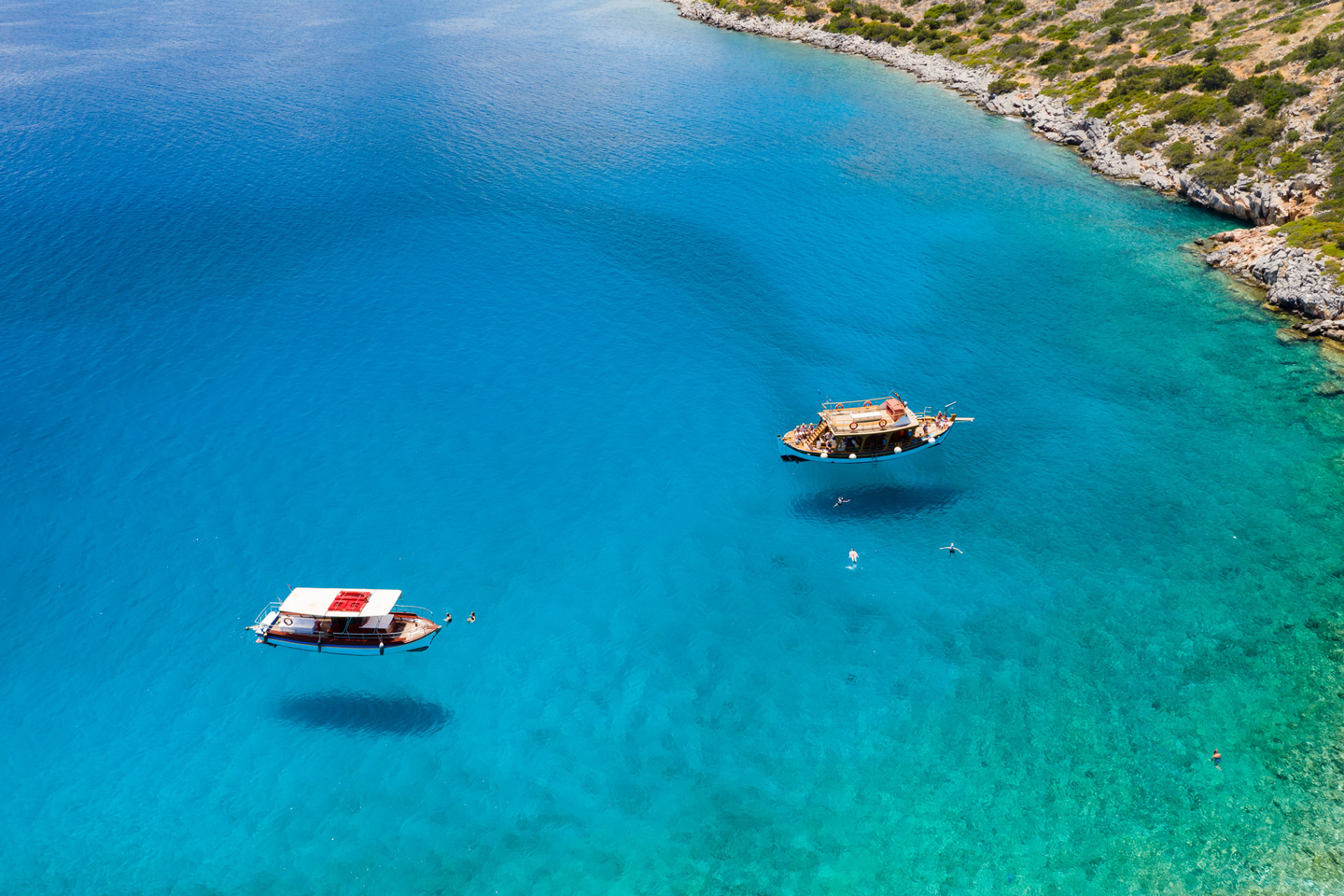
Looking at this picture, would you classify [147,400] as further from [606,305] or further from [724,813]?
[724,813]

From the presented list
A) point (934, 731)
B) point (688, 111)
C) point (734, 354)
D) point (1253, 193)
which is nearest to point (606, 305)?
point (734, 354)

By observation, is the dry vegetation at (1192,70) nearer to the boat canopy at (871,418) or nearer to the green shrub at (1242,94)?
the green shrub at (1242,94)

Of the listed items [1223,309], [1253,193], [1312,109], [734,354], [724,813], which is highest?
[1312,109]

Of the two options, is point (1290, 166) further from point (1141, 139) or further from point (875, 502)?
point (875, 502)

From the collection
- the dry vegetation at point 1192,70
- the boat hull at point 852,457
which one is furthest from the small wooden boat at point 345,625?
the dry vegetation at point 1192,70

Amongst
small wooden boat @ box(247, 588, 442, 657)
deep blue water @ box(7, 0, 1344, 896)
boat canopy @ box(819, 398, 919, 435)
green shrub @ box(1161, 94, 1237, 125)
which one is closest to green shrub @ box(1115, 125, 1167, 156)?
green shrub @ box(1161, 94, 1237, 125)
